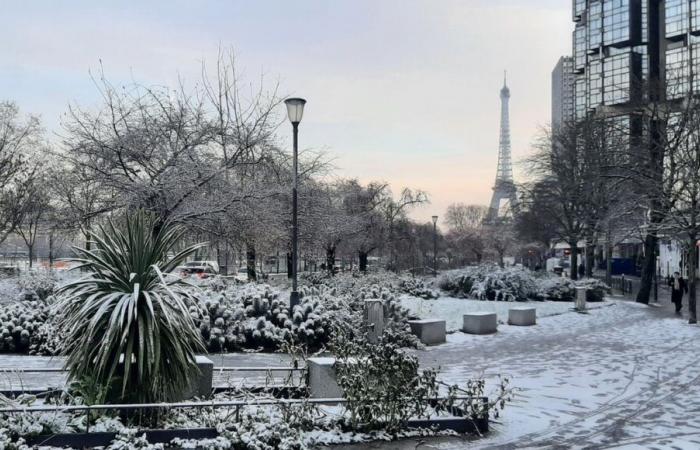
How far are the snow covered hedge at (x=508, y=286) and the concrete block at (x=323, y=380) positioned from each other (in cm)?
1870

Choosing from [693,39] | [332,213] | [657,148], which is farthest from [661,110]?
[693,39]

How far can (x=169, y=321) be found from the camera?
6602 mm

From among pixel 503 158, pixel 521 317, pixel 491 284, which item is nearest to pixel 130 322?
pixel 521 317

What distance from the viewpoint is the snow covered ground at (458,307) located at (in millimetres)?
20141

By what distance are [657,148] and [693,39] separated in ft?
190

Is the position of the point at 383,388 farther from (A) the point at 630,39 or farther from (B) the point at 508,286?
(A) the point at 630,39

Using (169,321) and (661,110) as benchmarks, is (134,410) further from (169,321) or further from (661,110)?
(661,110)

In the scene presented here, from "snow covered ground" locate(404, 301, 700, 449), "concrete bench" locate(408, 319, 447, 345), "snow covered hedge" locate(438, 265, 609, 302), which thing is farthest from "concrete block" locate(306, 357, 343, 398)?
"snow covered hedge" locate(438, 265, 609, 302)

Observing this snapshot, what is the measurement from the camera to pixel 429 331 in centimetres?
1552

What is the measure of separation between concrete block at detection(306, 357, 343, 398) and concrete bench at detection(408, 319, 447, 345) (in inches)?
294

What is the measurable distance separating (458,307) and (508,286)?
4315 mm

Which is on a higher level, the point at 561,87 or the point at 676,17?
the point at 561,87

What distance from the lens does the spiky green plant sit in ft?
21.1

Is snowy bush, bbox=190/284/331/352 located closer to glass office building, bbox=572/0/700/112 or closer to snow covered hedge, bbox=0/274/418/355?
snow covered hedge, bbox=0/274/418/355
